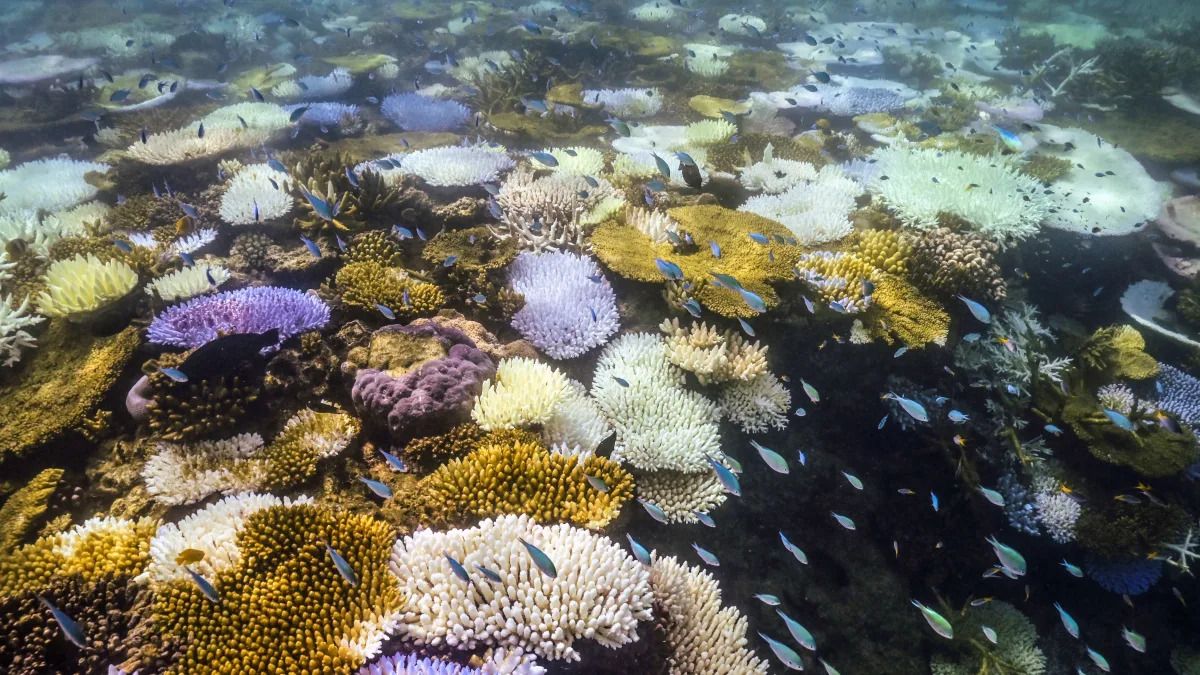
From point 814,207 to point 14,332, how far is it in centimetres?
851

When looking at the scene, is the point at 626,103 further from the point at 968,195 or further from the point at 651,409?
the point at 651,409

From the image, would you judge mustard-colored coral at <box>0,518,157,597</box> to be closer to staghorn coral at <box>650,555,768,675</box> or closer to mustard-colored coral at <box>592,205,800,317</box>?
staghorn coral at <box>650,555,768,675</box>

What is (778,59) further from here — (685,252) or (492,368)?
(492,368)

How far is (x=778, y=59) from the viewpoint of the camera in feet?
48.8

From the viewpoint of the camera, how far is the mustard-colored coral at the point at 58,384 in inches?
170

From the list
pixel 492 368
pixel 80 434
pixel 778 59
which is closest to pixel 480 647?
pixel 492 368

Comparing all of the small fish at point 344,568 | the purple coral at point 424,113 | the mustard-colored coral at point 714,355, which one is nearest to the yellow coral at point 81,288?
the small fish at point 344,568

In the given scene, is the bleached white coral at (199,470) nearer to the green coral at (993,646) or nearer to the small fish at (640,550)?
the small fish at (640,550)

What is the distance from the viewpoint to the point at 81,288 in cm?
479

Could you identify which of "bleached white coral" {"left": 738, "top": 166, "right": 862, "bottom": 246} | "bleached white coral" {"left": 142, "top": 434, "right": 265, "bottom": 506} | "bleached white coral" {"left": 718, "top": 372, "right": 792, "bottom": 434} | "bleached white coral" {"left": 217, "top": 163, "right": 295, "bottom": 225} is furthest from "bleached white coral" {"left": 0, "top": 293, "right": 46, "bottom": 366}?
"bleached white coral" {"left": 738, "top": 166, "right": 862, "bottom": 246}

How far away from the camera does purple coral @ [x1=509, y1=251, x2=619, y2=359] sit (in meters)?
5.21

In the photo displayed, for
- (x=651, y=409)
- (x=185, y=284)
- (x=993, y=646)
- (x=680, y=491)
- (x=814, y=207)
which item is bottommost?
(x=993, y=646)

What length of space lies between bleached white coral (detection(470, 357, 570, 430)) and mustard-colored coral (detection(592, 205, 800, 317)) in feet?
4.81

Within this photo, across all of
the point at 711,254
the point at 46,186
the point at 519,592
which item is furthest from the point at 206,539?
the point at 46,186
